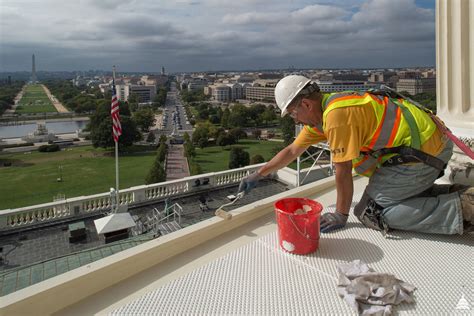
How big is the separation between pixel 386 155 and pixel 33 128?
79908 millimetres

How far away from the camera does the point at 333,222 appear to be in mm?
2625

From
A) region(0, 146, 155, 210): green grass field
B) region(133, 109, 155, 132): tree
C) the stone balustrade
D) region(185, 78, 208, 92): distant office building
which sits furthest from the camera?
region(185, 78, 208, 92): distant office building

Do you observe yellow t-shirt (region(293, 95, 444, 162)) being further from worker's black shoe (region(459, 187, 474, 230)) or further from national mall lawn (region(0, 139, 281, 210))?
national mall lawn (region(0, 139, 281, 210))

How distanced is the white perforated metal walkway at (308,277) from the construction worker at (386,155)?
147mm

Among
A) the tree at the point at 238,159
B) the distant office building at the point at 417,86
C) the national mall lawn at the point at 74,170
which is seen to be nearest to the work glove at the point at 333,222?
the national mall lawn at the point at 74,170

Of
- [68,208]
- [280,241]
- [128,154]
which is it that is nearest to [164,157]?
[128,154]

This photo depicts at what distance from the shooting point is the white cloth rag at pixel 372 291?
5.71ft

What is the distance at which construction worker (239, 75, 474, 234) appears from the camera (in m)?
2.31

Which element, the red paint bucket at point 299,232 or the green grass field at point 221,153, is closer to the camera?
the red paint bucket at point 299,232

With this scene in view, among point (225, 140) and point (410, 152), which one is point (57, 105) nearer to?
point (225, 140)

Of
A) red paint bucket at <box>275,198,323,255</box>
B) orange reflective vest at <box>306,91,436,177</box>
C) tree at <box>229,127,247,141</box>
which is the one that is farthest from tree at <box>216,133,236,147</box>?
red paint bucket at <box>275,198,323,255</box>

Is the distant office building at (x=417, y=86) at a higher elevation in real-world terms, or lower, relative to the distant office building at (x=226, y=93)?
lower

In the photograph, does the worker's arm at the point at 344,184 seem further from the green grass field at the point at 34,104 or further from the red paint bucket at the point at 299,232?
the green grass field at the point at 34,104

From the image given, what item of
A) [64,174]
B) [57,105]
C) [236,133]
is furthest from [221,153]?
[57,105]
